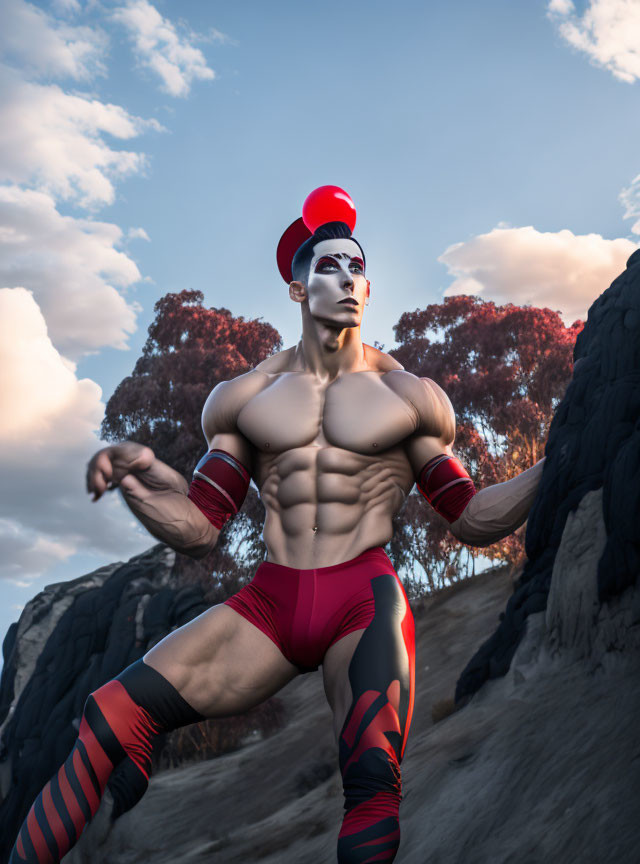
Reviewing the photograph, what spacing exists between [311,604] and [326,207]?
2.01 meters

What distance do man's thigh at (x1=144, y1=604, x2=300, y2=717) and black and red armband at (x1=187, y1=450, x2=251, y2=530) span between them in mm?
518

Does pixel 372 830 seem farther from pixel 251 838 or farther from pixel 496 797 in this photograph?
pixel 251 838

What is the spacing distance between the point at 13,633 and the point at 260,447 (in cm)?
1395

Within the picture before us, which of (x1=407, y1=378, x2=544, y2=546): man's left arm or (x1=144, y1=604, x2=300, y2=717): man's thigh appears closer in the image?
(x1=144, y1=604, x2=300, y2=717): man's thigh

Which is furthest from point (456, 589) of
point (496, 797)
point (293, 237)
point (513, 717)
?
point (293, 237)

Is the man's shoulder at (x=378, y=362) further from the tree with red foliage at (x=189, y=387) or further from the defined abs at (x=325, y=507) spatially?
the tree with red foliage at (x=189, y=387)

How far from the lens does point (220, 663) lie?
318cm

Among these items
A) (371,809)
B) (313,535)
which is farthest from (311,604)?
(371,809)

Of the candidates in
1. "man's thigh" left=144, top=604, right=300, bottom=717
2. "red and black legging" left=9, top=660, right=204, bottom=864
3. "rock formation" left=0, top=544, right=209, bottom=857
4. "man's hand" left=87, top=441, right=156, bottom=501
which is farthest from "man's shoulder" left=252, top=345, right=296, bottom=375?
"rock formation" left=0, top=544, right=209, bottom=857

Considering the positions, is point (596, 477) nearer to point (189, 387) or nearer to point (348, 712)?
point (348, 712)

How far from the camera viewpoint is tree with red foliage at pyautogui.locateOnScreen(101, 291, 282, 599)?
14.0m

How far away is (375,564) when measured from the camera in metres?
3.35

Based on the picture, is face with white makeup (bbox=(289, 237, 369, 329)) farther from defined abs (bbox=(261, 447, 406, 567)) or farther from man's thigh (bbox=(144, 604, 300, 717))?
man's thigh (bbox=(144, 604, 300, 717))

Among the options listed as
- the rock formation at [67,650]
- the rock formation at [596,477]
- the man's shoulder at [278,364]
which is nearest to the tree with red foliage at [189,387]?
the rock formation at [67,650]
